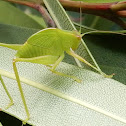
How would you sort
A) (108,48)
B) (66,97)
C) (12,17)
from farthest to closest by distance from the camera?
(12,17) < (108,48) < (66,97)

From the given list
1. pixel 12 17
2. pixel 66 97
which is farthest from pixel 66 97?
pixel 12 17

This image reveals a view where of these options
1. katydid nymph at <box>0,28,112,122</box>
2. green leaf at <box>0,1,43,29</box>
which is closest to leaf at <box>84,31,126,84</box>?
katydid nymph at <box>0,28,112,122</box>

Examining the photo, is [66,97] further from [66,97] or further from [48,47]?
[48,47]

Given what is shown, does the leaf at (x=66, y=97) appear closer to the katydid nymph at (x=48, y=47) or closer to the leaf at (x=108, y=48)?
the katydid nymph at (x=48, y=47)

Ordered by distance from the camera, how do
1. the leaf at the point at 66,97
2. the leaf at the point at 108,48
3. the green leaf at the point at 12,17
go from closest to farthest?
the leaf at the point at 66,97
the leaf at the point at 108,48
the green leaf at the point at 12,17

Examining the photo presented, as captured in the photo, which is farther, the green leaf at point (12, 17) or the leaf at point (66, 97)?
the green leaf at point (12, 17)

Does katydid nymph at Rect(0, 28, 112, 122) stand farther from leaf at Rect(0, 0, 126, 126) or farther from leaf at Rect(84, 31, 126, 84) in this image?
leaf at Rect(84, 31, 126, 84)

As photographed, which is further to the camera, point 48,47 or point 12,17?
point 12,17

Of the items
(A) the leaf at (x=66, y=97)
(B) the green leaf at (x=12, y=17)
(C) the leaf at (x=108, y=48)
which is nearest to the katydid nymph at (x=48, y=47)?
(A) the leaf at (x=66, y=97)

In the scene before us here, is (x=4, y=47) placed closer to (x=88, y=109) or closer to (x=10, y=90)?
(x=10, y=90)
